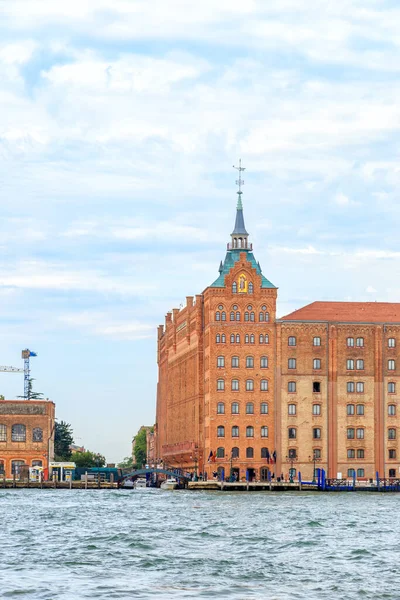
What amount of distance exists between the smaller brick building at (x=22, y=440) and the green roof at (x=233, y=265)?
35.0m

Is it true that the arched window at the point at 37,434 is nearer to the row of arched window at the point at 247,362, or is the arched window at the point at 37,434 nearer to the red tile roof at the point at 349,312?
the row of arched window at the point at 247,362

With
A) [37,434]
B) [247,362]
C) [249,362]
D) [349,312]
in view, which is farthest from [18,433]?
[349,312]

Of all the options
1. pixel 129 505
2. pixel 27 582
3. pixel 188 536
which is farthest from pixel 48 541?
pixel 129 505

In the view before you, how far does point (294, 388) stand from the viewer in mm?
152375

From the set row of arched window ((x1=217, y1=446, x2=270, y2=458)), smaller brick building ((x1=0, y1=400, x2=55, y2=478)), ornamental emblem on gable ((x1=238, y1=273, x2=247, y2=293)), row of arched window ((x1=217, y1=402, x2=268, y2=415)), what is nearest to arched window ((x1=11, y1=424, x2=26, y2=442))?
smaller brick building ((x1=0, y1=400, x2=55, y2=478))

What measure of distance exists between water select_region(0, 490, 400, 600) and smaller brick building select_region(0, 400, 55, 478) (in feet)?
250

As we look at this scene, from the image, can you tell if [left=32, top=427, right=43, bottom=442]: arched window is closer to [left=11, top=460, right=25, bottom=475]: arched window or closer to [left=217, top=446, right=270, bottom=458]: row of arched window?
[left=11, top=460, right=25, bottom=475]: arched window

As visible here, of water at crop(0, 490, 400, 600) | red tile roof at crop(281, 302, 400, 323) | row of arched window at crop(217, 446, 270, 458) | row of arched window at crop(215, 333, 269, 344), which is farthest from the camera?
red tile roof at crop(281, 302, 400, 323)

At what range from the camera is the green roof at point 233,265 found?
510ft

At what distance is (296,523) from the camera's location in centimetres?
7744

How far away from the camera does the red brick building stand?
496 ft

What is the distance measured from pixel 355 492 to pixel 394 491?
20.4ft

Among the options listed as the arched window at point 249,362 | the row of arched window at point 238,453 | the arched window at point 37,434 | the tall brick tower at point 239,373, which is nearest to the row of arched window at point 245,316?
the tall brick tower at point 239,373

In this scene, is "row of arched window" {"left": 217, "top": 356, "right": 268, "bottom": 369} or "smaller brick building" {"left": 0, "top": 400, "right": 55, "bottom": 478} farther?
"smaller brick building" {"left": 0, "top": 400, "right": 55, "bottom": 478}
